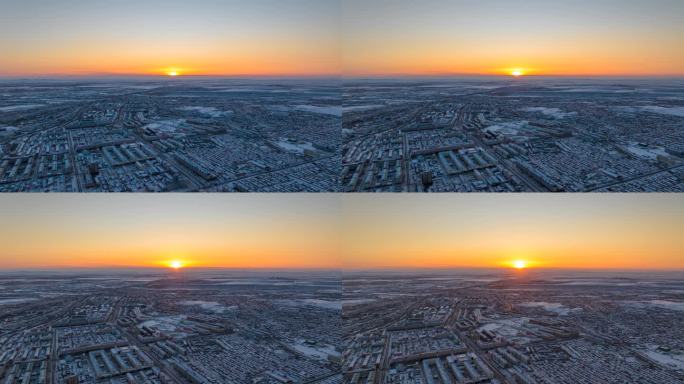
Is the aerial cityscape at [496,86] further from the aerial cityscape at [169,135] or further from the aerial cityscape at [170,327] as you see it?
the aerial cityscape at [170,327]

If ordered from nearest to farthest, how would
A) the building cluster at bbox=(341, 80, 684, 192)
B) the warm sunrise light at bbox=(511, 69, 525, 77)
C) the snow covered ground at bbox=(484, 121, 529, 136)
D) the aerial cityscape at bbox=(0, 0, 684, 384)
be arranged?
the building cluster at bbox=(341, 80, 684, 192), the aerial cityscape at bbox=(0, 0, 684, 384), the snow covered ground at bbox=(484, 121, 529, 136), the warm sunrise light at bbox=(511, 69, 525, 77)

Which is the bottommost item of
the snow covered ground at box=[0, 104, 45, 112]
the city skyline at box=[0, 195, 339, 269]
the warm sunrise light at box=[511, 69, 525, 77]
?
the city skyline at box=[0, 195, 339, 269]

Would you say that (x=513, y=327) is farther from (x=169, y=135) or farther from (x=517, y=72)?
(x=169, y=135)

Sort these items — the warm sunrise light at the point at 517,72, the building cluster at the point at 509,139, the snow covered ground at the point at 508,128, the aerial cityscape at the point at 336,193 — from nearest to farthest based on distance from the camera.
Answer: the building cluster at the point at 509,139, the aerial cityscape at the point at 336,193, the snow covered ground at the point at 508,128, the warm sunrise light at the point at 517,72

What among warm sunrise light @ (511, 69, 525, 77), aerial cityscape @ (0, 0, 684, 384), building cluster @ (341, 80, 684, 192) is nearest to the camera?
building cluster @ (341, 80, 684, 192)

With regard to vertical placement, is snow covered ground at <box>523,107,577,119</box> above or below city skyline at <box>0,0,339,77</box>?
below

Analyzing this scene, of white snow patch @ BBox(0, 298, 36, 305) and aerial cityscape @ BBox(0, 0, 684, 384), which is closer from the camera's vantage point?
aerial cityscape @ BBox(0, 0, 684, 384)

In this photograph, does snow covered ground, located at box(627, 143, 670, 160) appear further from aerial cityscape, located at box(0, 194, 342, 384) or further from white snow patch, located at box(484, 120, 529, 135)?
aerial cityscape, located at box(0, 194, 342, 384)

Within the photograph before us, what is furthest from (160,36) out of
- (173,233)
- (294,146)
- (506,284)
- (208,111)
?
(506,284)

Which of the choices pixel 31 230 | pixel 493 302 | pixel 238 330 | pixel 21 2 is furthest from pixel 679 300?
pixel 21 2

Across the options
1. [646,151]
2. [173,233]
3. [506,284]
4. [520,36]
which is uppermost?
[520,36]

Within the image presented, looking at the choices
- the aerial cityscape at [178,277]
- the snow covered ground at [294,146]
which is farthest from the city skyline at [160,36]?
the aerial cityscape at [178,277]

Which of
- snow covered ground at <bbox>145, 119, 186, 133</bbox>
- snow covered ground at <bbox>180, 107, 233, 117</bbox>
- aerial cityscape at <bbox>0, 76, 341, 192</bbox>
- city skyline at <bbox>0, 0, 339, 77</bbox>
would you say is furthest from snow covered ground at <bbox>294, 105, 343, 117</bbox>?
snow covered ground at <bbox>145, 119, 186, 133</bbox>
